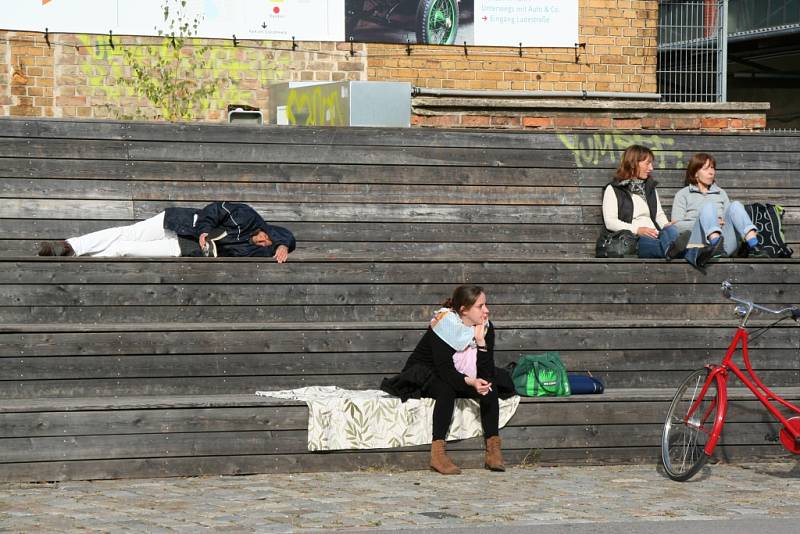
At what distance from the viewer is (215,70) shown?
14047mm

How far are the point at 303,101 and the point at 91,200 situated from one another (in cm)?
353

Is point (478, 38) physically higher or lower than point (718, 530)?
higher

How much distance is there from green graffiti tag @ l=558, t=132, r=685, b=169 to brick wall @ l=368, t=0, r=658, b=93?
3.52m

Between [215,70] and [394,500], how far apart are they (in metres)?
8.05

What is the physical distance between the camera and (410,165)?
10.8 metres

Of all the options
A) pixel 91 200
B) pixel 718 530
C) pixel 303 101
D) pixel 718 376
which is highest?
pixel 303 101

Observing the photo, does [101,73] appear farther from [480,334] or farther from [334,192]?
[480,334]

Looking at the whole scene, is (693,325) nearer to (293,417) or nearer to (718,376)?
(718,376)

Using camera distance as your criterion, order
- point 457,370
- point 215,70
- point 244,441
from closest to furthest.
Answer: point 244,441 < point 457,370 < point 215,70

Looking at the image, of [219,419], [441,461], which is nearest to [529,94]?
[441,461]

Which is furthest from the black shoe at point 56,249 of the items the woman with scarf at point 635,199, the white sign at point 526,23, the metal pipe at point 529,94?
the white sign at point 526,23

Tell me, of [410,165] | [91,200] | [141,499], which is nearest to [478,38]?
[410,165]

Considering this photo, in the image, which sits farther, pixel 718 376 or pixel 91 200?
pixel 91 200

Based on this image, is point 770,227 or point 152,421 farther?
point 770,227
